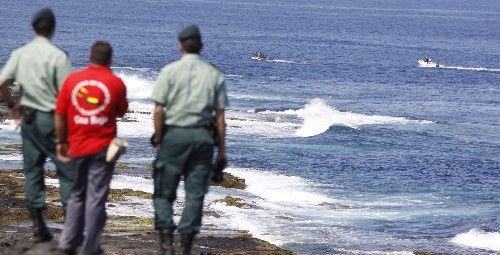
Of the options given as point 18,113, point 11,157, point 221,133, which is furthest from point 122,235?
point 11,157

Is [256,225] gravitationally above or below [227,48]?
below

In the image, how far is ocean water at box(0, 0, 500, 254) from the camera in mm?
31047

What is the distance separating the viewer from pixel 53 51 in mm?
12234

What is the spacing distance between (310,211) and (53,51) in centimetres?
2049

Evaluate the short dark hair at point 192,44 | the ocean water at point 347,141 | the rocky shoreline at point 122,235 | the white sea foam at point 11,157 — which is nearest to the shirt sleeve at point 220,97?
the short dark hair at point 192,44

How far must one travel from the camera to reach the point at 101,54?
1131cm

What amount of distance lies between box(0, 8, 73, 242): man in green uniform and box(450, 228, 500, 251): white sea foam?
20404 millimetres

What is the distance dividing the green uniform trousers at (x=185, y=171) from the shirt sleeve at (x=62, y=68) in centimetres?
115

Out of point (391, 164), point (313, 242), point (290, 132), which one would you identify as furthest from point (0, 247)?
point (290, 132)

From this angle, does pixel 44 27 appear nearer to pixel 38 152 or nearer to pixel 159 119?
pixel 38 152

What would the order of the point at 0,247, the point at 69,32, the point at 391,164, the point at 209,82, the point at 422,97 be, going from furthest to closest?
1. the point at 69,32
2. the point at 422,97
3. the point at 391,164
4. the point at 0,247
5. the point at 209,82

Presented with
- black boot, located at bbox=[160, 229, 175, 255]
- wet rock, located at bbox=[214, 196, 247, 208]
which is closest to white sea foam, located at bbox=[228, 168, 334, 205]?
wet rock, located at bbox=[214, 196, 247, 208]

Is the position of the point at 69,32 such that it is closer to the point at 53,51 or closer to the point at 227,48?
the point at 227,48

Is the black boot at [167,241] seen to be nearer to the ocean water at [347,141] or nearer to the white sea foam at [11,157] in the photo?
the ocean water at [347,141]
